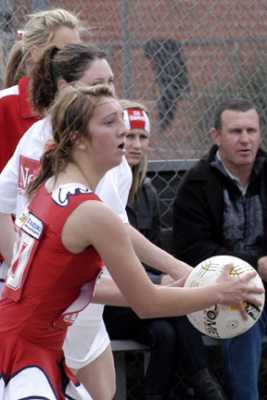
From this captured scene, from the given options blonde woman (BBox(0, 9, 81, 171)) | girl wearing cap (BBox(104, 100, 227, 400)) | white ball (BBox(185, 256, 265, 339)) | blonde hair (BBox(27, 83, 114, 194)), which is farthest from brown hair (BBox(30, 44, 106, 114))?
girl wearing cap (BBox(104, 100, 227, 400))

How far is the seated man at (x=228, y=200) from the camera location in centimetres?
592

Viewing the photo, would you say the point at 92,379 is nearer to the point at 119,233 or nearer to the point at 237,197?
the point at 119,233

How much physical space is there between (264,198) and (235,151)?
0.30 meters

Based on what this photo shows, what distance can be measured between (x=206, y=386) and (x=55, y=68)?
1986 mm

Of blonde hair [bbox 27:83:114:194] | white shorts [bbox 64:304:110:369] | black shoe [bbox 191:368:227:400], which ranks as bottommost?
black shoe [bbox 191:368:227:400]

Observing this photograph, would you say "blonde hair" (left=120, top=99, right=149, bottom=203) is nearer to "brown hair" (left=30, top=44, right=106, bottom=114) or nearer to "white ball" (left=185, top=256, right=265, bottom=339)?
"brown hair" (left=30, top=44, right=106, bottom=114)

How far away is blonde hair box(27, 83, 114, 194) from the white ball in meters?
0.66

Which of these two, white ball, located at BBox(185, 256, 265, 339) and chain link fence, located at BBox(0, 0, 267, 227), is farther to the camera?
chain link fence, located at BBox(0, 0, 267, 227)

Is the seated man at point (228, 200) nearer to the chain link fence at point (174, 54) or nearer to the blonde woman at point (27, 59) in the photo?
the chain link fence at point (174, 54)

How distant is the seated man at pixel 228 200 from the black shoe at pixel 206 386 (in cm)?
19

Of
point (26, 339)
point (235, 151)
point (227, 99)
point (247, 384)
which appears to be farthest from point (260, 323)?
point (26, 339)

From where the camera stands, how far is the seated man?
233 inches

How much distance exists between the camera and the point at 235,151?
606cm

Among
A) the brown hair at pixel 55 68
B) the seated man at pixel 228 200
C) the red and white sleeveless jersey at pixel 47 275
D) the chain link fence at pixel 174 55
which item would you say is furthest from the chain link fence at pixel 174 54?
the red and white sleeveless jersey at pixel 47 275
